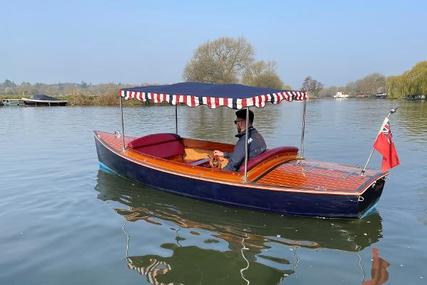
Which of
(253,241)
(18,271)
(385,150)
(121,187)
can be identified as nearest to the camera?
(18,271)

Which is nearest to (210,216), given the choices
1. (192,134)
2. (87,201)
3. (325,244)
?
(325,244)

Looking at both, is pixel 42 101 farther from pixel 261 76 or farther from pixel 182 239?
pixel 182 239

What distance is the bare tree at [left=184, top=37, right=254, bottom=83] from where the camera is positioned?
5419 centimetres

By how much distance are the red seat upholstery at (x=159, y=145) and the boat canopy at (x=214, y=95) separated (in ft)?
3.84

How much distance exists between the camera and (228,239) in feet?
20.3

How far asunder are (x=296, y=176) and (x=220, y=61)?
52.0 meters

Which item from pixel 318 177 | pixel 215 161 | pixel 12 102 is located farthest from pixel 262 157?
pixel 12 102

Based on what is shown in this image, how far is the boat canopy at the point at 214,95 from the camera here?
6.77 m

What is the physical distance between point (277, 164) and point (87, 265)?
153 inches

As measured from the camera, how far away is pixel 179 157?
9.83 meters

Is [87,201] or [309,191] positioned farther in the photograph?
[87,201]

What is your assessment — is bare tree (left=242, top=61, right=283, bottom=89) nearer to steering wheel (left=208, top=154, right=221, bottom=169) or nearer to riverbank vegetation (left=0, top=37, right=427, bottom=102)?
riverbank vegetation (left=0, top=37, right=427, bottom=102)

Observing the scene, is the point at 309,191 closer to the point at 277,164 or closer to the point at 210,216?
the point at 277,164

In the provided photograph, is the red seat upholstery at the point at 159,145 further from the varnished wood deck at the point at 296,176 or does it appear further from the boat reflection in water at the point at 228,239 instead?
the boat reflection in water at the point at 228,239
